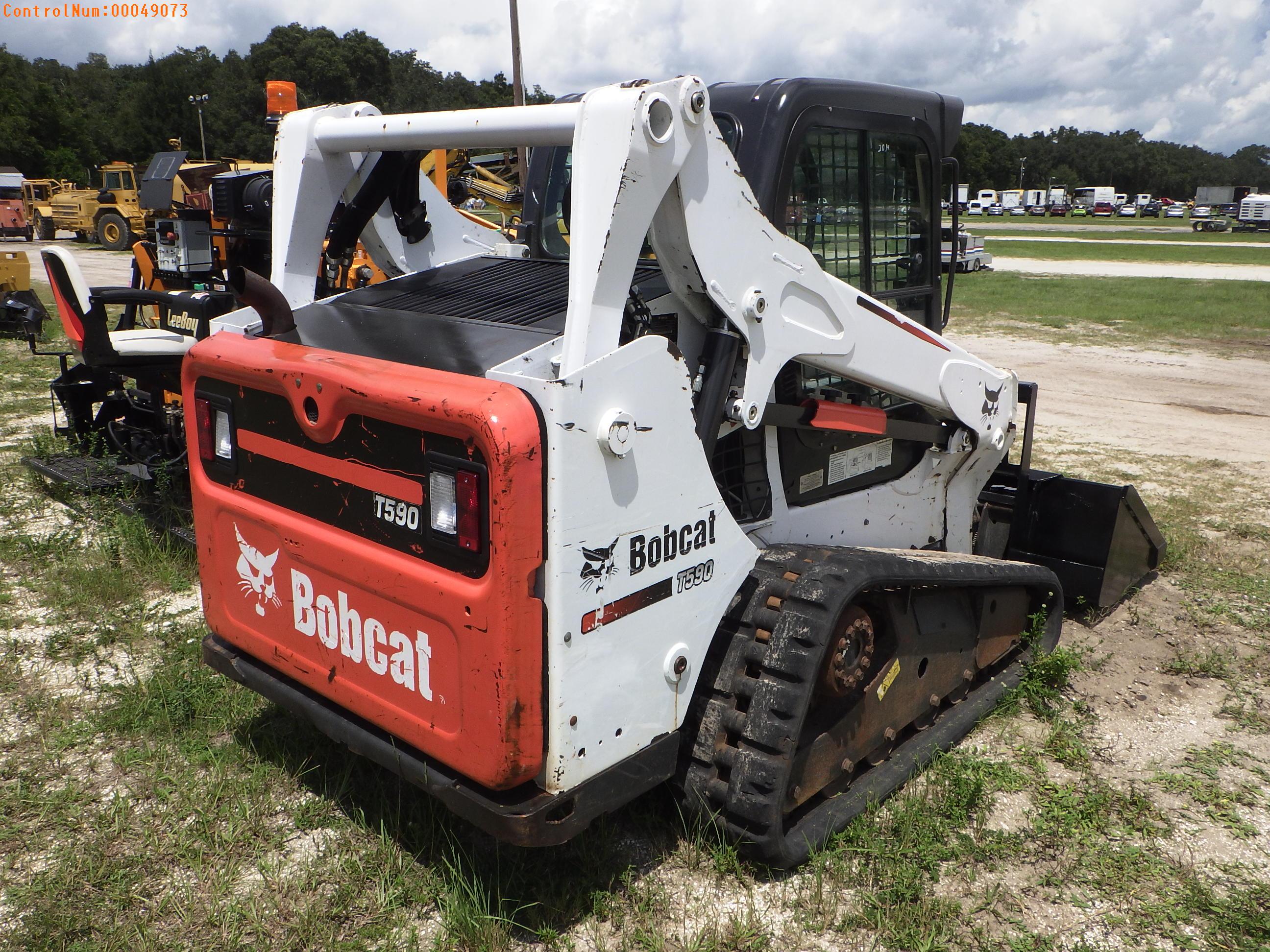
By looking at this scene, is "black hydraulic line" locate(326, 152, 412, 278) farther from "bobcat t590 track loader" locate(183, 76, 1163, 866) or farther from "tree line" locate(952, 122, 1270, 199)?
"tree line" locate(952, 122, 1270, 199)

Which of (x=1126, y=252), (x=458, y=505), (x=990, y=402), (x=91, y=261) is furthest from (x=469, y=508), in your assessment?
(x=1126, y=252)

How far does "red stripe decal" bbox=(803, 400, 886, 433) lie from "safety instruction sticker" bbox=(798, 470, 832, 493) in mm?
186

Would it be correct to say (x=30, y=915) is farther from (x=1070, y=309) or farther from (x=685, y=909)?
(x=1070, y=309)

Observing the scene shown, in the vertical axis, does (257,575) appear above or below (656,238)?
below

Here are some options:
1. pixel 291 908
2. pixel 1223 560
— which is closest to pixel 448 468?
pixel 291 908

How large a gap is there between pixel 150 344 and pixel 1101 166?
422 feet

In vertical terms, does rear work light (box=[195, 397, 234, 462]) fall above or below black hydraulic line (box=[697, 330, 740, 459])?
below

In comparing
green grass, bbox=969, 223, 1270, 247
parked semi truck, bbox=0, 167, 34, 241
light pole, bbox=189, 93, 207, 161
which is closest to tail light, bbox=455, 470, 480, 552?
parked semi truck, bbox=0, 167, 34, 241

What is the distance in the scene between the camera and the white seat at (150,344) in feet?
17.8

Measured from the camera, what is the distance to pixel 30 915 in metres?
2.71

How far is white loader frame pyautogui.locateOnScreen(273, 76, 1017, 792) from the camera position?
7.69ft

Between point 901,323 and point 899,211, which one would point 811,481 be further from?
point 899,211

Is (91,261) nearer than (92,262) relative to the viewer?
No

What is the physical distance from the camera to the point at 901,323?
3.50 metres
